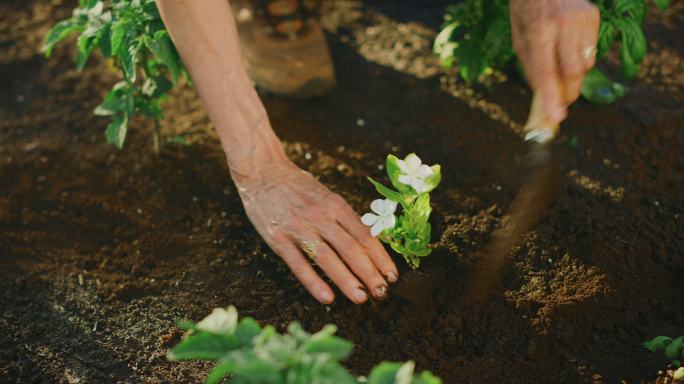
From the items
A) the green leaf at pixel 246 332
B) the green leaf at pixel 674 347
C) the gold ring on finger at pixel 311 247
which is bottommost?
the green leaf at pixel 674 347

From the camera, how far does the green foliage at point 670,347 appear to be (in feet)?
5.25

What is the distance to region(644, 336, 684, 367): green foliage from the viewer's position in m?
1.60

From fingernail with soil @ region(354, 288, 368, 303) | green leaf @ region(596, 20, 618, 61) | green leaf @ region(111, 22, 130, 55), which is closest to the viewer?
fingernail with soil @ region(354, 288, 368, 303)

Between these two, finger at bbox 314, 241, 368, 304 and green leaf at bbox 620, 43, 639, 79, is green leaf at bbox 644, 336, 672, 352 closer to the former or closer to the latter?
finger at bbox 314, 241, 368, 304

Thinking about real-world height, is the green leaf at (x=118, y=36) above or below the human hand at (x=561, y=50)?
above

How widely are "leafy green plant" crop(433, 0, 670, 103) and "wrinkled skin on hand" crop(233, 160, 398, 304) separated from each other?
0.80 meters

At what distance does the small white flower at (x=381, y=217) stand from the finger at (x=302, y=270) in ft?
0.82

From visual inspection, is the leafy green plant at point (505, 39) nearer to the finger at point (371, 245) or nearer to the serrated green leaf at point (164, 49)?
the finger at point (371, 245)

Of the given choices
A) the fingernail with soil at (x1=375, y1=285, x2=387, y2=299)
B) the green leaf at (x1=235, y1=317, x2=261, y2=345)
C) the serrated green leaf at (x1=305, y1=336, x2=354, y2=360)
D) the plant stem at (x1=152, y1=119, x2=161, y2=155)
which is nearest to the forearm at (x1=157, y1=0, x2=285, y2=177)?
the plant stem at (x1=152, y1=119, x2=161, y2=155)

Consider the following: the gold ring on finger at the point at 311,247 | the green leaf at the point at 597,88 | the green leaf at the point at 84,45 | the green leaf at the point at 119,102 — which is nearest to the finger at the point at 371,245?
the gold ring on finger at the point at 311,247

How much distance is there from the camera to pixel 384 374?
114cm

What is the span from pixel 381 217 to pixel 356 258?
19 centimetres

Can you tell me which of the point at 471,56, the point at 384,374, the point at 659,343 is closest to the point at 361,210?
the point at 471,56

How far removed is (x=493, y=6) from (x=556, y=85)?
68 cm
